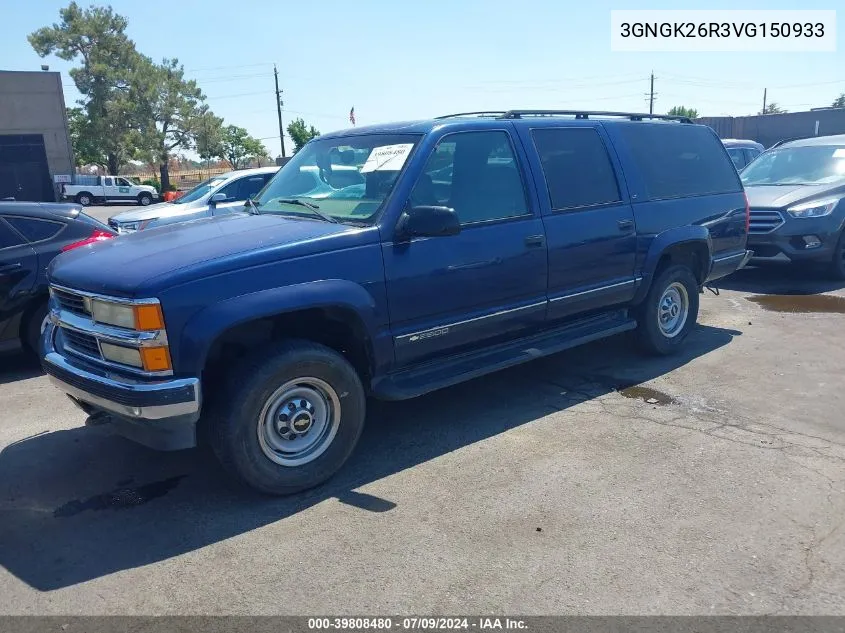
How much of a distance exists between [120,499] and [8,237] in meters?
3.71

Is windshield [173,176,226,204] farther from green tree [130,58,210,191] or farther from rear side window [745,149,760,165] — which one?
green tree [130,58,210,191]

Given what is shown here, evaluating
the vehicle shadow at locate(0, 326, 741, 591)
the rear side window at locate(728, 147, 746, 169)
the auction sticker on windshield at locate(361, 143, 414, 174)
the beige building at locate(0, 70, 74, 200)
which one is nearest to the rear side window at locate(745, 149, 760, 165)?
the rear side window at locate(728, 147, 746, 169)

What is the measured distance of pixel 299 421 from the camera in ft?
13.4

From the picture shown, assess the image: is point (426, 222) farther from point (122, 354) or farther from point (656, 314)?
point (656, 314)

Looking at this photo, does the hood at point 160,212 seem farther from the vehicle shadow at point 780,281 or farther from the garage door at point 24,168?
the garage door at point 24,168

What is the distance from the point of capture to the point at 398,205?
439 cm

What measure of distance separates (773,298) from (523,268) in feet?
17.1

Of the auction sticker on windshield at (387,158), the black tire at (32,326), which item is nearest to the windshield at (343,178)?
the auction sticker on windshield at (387,158)

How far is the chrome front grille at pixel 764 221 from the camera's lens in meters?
9.30

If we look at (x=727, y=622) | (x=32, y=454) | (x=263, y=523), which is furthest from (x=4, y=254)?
(x=727, y=622)

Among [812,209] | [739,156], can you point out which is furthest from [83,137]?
[812,209]

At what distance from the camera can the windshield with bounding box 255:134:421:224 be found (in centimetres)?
453

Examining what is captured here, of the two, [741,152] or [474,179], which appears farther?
[741,152]

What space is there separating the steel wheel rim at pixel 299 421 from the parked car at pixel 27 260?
11.5 feet
